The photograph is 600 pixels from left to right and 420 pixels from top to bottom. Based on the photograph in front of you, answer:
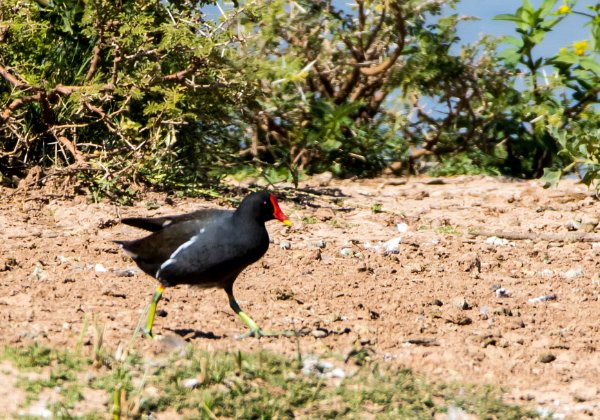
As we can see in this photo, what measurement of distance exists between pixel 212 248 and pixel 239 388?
103cm

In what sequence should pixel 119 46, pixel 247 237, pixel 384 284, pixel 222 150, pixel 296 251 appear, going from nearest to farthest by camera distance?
pixel 247 237 → pixel 384 284 → pixel 296 251 → pixel 119 46 → pixel 222 150

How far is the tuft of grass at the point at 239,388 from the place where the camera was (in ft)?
14.4

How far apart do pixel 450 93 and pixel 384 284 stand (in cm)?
440

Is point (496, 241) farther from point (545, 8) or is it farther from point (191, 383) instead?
point (191, 383)

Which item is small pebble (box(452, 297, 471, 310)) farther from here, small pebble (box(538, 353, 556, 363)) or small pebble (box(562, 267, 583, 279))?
small pebble (box(562, 267, 583, 279))

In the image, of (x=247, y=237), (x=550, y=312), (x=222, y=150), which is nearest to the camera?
(x=247, y=237)

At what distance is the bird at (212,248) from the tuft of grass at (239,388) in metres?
0.53

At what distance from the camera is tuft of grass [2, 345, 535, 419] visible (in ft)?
14.4

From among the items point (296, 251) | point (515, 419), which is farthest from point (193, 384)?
point (296, 251)

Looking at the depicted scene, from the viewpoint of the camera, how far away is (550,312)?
20.7ft

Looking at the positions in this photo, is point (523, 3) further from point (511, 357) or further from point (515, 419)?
point (515, 419)

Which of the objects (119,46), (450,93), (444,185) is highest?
(119,46)

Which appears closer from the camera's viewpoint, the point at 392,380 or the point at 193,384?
the point at 193,384

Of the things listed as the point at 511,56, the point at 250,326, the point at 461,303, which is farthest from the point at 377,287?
the point at 511,56
